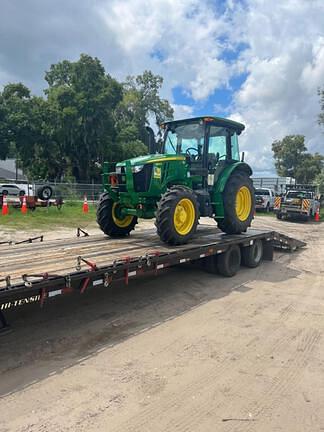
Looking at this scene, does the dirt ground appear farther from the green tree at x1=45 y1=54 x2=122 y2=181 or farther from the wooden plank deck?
the green tree at x1=45 y1=54 x2=122 y2=181

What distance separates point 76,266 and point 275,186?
98.8 ft

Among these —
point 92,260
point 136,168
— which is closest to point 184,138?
point 136,168

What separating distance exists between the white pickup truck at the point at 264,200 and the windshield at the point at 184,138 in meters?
17.2

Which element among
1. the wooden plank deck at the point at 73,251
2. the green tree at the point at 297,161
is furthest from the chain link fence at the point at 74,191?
the green tree at the point at 297,161

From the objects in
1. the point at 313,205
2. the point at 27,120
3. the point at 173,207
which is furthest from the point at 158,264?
the point at 27,120

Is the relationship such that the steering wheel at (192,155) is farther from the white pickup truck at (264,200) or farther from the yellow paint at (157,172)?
the white pickup truck at (264,200)

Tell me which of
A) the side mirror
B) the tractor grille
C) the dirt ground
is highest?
the side mirror

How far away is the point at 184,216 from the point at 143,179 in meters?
1.04

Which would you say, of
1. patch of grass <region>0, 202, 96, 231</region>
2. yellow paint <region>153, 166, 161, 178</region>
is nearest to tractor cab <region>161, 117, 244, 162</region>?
yellow paint <region>153, 166, 161, 178</region>

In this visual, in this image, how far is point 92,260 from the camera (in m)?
5.70

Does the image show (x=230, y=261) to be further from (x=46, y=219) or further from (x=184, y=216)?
(x=46, y=219)

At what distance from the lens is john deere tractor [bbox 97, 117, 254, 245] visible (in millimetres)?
7211

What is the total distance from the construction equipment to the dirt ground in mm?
15379

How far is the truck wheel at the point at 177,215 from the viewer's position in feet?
22.3
